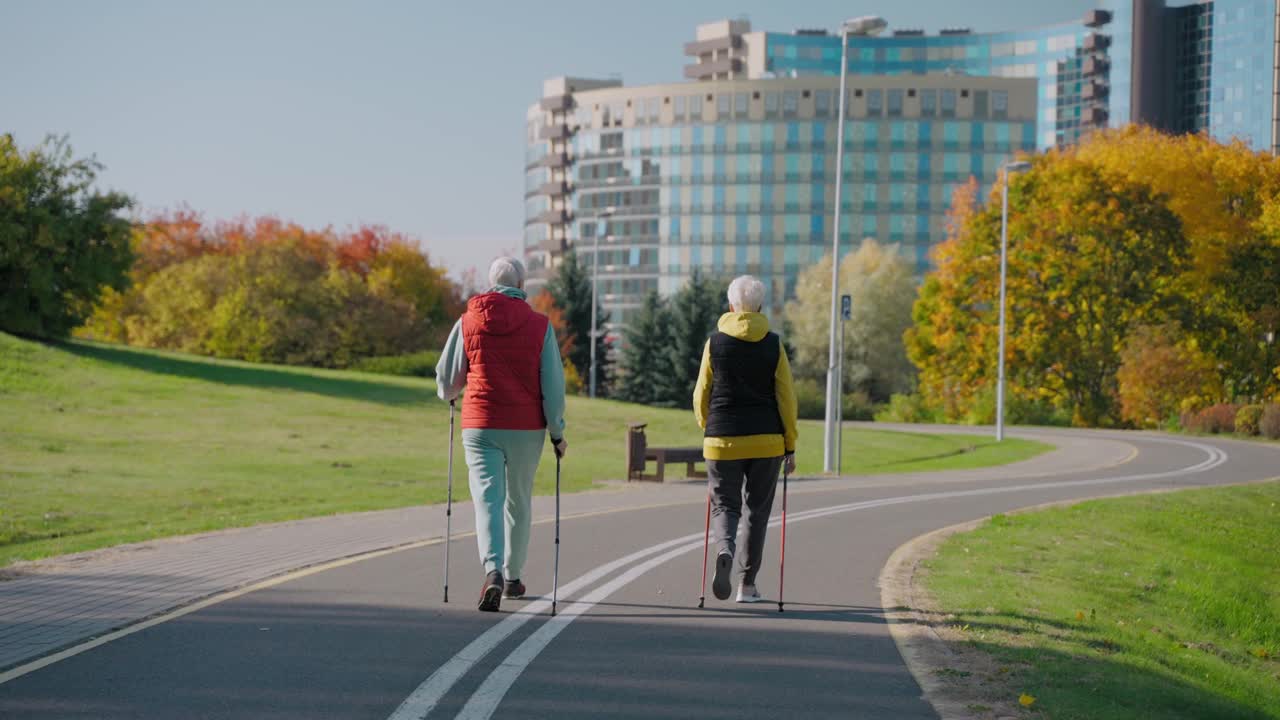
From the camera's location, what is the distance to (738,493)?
29.5ft

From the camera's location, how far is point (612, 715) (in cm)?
593

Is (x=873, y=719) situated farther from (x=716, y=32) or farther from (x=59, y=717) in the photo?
(x=716, y=32)

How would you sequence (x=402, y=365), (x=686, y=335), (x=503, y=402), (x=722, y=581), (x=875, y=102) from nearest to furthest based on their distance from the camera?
(x=503, y=402) → (x=722, y=581) → (x=402, y=365) → (x=686, y=335) → (x=875, y=102)

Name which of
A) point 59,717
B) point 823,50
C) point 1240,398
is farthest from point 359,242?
point 59,717

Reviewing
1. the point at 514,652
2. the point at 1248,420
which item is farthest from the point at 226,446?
the point at 1248,420

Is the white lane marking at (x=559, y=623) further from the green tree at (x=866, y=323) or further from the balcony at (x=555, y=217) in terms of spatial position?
the balcony at (x=555, y=217)

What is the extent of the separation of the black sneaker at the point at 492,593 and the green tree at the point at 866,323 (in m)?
68.5

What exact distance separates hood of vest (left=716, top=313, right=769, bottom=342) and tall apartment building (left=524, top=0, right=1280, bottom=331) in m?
101

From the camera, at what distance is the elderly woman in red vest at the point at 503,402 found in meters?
8.50

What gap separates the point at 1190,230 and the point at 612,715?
1963 inches

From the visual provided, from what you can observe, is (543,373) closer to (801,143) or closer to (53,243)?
(53,243)

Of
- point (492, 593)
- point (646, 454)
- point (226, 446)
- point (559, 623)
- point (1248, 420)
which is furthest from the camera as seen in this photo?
point (1248, 420)

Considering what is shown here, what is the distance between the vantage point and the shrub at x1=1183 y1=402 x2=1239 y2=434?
4384 centimetres

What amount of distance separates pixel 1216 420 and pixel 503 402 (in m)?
40.7
